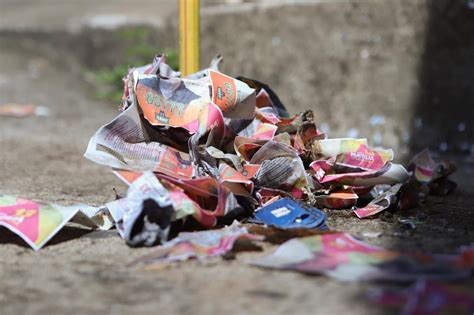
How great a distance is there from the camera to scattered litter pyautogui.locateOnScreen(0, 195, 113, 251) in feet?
6.90

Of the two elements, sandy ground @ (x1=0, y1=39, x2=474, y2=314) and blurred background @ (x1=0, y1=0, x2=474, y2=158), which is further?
blurred background @ (x1=0, y1=0, x2=474, y2=158)

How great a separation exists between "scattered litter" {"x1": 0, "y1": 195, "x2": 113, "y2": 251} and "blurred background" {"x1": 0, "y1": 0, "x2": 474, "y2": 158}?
2.24 m

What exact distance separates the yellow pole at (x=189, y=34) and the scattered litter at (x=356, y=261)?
132 cm

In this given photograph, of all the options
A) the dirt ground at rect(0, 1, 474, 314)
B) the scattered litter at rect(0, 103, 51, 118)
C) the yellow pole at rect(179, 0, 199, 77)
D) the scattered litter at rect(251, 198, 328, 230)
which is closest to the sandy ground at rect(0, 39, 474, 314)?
the dirt ground at rect(0, 1, 474, 314)

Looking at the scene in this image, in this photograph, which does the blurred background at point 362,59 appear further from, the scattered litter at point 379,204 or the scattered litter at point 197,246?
the scattered litter at point 197,246

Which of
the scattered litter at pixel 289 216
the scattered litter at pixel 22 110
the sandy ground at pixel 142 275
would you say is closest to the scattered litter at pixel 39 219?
the sandy ground at pixel 142 275

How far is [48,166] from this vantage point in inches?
137

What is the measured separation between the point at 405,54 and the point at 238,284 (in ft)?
9.14

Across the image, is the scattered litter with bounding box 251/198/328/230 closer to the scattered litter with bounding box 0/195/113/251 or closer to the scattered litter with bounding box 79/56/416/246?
the scattered litter with bounding box 79/56/416/246

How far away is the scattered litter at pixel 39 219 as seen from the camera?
6.90 feet

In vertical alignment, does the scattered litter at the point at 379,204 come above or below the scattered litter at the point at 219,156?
below

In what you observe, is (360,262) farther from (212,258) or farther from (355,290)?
(212,258)

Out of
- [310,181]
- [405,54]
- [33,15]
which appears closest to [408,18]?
[405,54]

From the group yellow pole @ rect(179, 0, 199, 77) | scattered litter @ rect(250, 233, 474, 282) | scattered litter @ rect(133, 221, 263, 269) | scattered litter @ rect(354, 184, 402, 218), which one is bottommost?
scattered litter @ rect(354, 184, 402, 218)
